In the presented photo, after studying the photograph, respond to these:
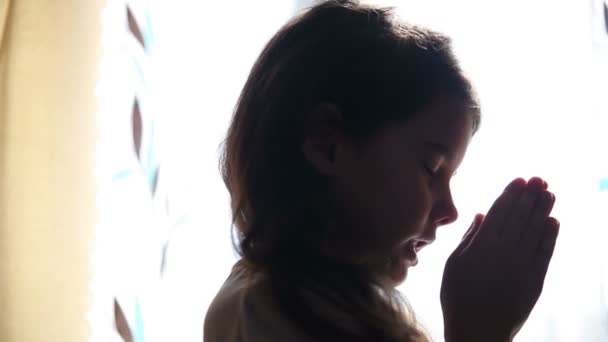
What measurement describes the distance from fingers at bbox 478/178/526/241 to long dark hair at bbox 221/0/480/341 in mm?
85

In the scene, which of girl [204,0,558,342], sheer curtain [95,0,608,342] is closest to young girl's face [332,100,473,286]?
girl [204,0,558,342]

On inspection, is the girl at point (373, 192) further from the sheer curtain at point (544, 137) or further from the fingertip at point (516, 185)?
the sheer curtain at point (544, 137)

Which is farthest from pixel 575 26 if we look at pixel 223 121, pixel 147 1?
pixel 147 1

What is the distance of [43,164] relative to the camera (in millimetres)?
982

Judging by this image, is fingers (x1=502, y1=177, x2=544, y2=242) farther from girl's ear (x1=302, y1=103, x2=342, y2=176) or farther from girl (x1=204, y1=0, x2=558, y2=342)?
girl's ear (x1=302, y1=103, x2=342, y2=176)

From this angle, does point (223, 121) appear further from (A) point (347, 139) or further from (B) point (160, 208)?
(A) point (347, 139)

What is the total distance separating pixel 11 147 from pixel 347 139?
639 mm

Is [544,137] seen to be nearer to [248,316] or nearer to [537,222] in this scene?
[537,222]

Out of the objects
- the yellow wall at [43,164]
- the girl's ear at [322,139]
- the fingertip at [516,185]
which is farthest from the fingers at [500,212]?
the yellow wall at [43,164]

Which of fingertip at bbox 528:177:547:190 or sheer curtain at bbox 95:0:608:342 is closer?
fingertip at bbox 528:177:547:190

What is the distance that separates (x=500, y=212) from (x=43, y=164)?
0.70 metres

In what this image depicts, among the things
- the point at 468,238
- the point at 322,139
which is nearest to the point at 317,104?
the point at 322,139

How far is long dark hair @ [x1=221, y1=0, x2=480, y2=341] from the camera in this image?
55cm

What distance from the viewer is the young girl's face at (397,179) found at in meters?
0.56
